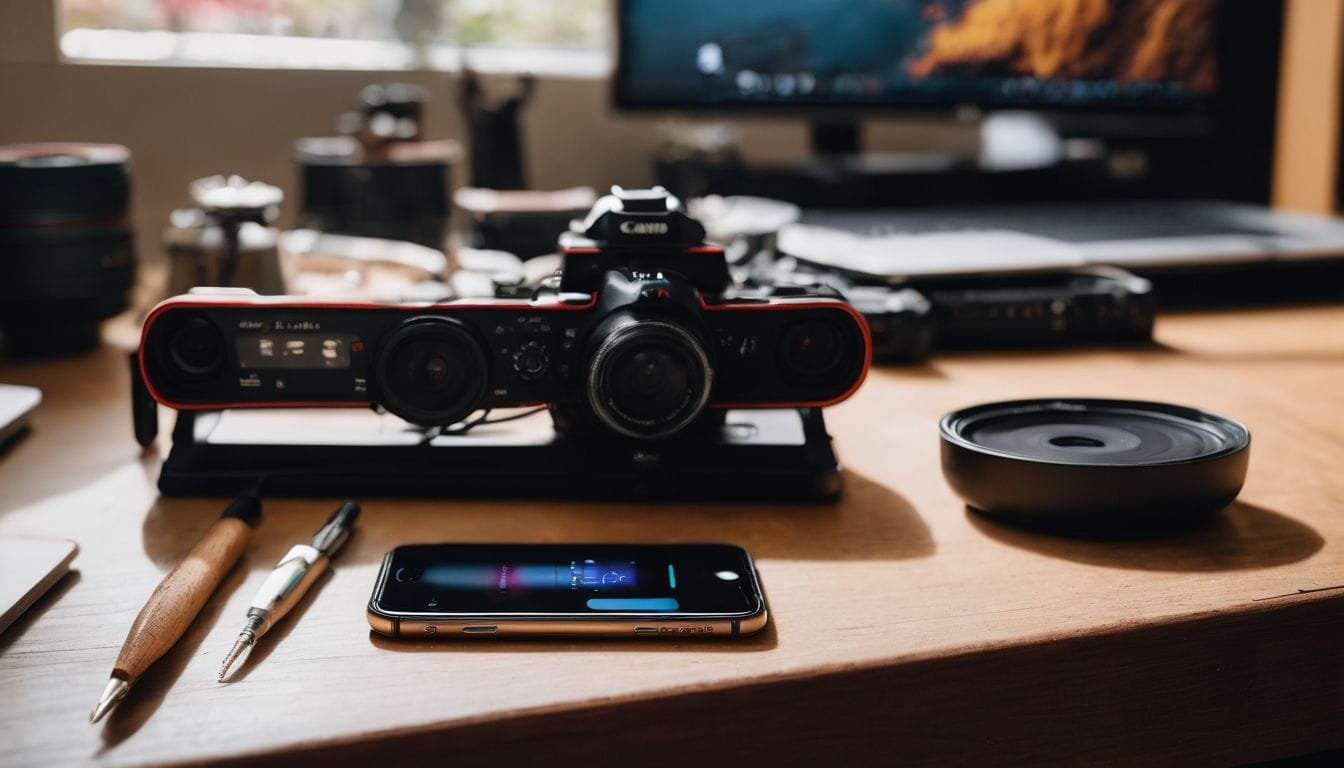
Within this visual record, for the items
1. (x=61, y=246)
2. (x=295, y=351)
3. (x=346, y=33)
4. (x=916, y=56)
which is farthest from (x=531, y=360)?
(x=346, y=33)

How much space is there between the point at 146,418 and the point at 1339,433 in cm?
69

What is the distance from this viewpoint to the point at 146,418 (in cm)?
64

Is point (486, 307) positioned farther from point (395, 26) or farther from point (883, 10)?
point (395, 26)

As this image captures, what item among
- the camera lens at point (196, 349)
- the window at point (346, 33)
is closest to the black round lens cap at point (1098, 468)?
the camera lens at point (196, 349)

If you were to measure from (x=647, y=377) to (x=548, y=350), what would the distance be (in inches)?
2.2

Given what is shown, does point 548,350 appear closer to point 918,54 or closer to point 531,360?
point 531,360

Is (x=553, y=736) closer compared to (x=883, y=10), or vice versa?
(x=553, y=736)

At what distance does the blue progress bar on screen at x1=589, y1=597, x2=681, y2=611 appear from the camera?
18.2 inches

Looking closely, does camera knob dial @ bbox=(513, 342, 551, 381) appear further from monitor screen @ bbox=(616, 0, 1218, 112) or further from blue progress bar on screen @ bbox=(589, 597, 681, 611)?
monitor screen @ bbox=(616, 0, 1218, 112)

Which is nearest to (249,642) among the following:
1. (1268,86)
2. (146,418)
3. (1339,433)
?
(146,418)

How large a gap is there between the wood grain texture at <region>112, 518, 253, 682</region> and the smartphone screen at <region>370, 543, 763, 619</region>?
69mm

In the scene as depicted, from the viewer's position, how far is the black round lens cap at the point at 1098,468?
53 centimetres

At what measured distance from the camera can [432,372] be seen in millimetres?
587

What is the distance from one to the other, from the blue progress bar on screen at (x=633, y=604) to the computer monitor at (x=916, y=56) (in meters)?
0.73
